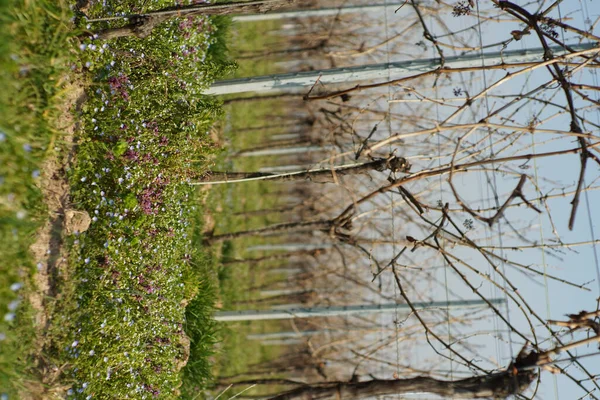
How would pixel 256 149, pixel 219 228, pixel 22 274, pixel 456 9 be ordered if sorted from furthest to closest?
pixel 256 149
pixel 219 228
pixel 456 9
pixel 22 274

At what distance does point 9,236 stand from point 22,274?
368mm

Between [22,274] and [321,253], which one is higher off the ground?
[321,253]

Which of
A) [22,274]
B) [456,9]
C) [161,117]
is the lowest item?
[22,274]

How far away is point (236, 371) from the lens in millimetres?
8109

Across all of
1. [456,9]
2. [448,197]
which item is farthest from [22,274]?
[448,197]

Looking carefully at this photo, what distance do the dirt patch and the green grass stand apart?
1.12 feet

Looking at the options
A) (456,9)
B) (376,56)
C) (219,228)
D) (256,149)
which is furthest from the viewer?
(256,149)

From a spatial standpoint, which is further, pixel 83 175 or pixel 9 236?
pixel 83 175

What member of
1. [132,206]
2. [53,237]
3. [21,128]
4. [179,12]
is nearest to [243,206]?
[132,206]

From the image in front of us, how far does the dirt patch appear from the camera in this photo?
137 inches

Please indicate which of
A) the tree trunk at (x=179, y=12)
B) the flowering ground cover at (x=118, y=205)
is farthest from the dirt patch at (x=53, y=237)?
the tree trunk at (x=179, y=12)

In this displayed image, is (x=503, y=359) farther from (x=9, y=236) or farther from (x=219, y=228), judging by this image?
(x=219, y=228)

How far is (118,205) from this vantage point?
13.5ft

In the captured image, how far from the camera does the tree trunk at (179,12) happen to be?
3.42 metres
